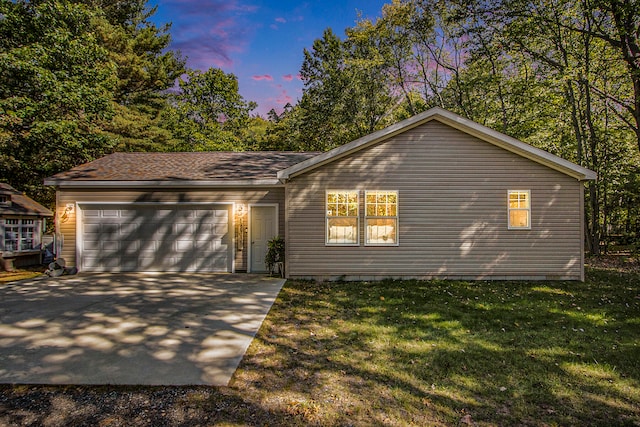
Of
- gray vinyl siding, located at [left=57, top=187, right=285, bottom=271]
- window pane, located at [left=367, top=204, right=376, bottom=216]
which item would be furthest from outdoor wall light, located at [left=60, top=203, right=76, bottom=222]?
window pane, located at [left=367, top=204, right=376, bottom=216]

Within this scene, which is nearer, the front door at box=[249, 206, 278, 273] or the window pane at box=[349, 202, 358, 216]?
the window pane at box=[349, 202, 358, 216]

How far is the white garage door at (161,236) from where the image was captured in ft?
34.0

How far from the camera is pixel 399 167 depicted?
9.23m

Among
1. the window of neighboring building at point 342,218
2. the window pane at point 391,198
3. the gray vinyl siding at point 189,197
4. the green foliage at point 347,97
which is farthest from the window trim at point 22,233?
the green foliage at point 347,97

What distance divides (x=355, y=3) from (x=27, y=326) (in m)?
23.4

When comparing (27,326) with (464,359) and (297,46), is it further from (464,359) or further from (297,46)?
(297,46)

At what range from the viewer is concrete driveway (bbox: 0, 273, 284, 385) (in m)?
3.84

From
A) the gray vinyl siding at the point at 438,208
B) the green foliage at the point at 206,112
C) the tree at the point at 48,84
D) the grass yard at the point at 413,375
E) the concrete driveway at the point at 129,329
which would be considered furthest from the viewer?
the green foliage at the point at 206,112

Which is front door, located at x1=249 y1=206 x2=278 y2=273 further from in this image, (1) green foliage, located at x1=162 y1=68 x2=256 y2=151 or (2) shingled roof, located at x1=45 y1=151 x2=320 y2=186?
(1) green foliage, located at x1=162 y1=68 x2=256 y2=151

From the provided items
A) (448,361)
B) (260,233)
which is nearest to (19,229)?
(260,233)

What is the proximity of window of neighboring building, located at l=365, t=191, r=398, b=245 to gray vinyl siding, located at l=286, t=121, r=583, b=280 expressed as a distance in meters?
0.17

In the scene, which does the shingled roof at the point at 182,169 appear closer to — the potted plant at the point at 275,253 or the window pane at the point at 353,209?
the potted plant at the point at 275,253

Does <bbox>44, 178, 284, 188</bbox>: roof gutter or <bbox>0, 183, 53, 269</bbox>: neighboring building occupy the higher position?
<bbox>44, 178, 284, 188</bbox>: roof gutter

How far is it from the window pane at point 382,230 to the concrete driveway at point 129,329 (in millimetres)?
2777
